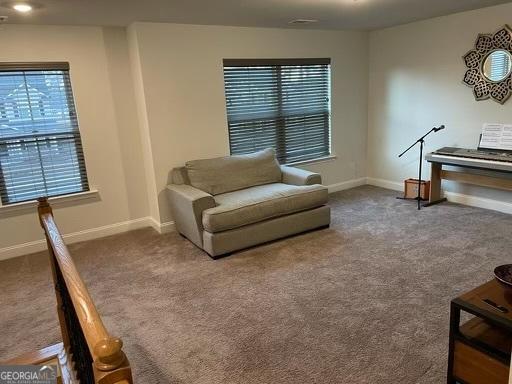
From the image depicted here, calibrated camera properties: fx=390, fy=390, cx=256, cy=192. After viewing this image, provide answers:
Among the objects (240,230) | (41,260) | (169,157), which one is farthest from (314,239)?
(41,260)

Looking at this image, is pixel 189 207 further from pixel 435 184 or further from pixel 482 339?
pixel 435 184

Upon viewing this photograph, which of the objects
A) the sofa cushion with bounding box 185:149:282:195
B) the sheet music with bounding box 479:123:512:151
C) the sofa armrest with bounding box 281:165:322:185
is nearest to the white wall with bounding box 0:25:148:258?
the sofa cushion with bounding box 185:149:282:195

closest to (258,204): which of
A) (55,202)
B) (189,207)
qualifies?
(189,207)

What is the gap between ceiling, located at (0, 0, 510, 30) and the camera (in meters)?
3.08

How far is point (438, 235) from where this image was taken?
3.81 m

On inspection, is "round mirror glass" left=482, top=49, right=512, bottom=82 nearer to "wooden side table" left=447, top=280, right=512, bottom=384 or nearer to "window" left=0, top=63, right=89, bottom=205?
"wooden side table" left=447, top=280, right=512, bottom=384

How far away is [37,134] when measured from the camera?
3.82m

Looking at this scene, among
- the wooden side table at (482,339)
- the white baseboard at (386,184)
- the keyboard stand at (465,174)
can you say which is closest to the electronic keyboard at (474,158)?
the keyboard stand at (465,174)

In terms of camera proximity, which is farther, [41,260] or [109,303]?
[41,260]

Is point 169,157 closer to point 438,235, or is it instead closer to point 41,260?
point 41,260

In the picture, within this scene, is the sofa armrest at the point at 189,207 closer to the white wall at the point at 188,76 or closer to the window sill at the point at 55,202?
the white wall at the point at 188,76

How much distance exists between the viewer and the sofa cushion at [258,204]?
11.4 feet

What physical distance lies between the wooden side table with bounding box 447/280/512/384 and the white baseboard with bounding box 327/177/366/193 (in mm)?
3753

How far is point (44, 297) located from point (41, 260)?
849mm
